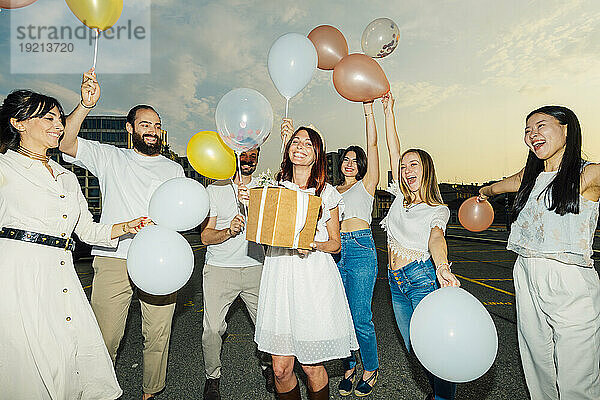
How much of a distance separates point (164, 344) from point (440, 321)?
2244 millimetres

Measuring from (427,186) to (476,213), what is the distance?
4.34 ft

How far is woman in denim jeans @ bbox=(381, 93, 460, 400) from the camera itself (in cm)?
265

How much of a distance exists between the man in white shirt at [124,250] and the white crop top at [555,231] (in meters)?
2.77

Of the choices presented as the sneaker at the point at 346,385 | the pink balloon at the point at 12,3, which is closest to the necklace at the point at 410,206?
the sneaker at the point at 346,385

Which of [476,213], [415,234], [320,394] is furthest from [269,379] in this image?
[476,213]

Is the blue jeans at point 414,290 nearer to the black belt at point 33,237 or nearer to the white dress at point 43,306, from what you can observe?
the white dress at point 43,306

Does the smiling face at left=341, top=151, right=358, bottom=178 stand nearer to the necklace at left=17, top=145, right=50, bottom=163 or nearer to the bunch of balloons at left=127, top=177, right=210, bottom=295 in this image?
the bunch of balloons at left=127, top=177, right=210, bottom=295

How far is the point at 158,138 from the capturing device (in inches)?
126

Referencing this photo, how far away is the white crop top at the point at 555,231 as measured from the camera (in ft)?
7.44

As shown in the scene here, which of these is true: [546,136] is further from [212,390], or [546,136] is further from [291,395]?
[212,390]

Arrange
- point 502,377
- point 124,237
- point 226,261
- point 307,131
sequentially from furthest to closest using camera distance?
1. point 502,377
2. point 226,261
3. point 124,237
4. point 307,131

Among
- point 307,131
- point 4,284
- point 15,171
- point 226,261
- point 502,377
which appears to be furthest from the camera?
point 502,377

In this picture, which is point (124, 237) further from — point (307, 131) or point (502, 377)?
point (502, 377)

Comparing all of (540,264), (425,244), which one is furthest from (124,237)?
(540,264)
